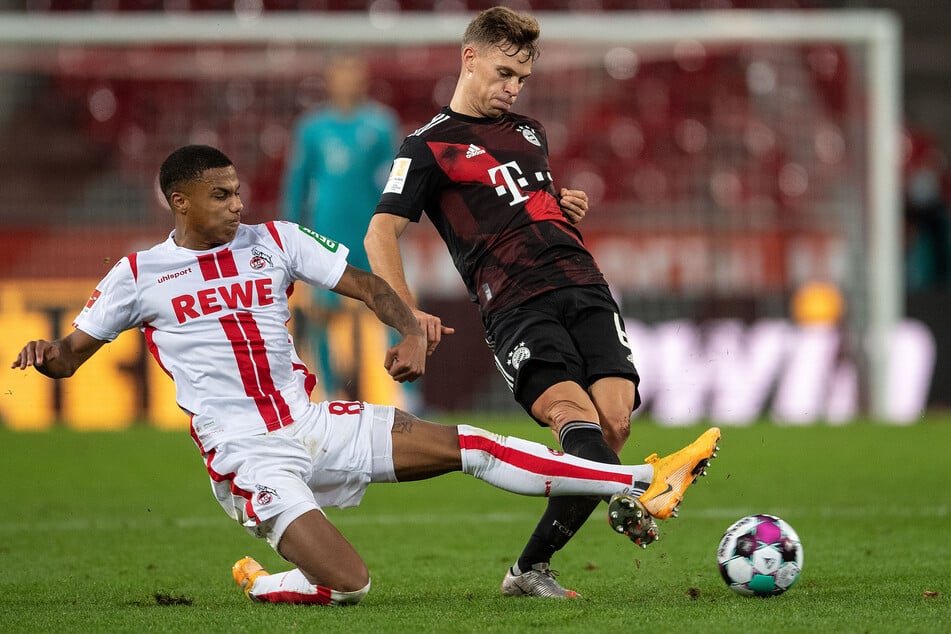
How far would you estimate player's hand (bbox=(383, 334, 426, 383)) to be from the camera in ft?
14.5

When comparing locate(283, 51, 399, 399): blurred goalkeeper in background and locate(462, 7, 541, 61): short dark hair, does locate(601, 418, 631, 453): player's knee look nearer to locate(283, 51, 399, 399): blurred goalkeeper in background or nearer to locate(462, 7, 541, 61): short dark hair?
locate(462, 7, 541, 61): short dark hair

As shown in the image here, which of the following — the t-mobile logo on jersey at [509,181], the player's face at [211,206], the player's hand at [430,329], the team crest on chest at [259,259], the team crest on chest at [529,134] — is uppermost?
the team crest on chest at [529,134]

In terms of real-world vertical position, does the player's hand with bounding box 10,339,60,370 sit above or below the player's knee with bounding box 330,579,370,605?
above

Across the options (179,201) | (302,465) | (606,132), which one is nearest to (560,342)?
(302,465)

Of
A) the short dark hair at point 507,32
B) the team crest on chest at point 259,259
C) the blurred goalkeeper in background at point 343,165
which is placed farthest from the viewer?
the blurred goalkeeper in background at point 343,165

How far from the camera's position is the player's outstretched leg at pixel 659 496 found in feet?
14.0

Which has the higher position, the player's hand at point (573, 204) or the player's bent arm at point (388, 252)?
the player's hand at point (573, 204)

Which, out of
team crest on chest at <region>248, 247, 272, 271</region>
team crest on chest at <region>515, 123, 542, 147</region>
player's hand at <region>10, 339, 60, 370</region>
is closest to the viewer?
player's hand at <region>10, 339, 60, 370</region>

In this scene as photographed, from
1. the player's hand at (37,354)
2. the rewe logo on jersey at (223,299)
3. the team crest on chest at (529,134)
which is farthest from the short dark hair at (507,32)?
the player's hand at (37,354)

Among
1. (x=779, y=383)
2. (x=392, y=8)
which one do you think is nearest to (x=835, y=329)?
(x=779, y=383)

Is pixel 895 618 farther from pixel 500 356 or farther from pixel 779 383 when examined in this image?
pixel 779 383

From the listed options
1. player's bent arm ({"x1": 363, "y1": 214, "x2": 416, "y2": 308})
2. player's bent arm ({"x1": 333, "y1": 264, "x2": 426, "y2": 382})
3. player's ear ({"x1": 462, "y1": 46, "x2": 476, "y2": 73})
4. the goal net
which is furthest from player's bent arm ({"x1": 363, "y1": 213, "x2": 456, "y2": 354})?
the goal net

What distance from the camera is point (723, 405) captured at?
12422 mm

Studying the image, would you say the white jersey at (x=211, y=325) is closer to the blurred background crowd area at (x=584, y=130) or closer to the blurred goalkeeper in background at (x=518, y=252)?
the blurred goalkeeper in background at (x=518, y=252)
